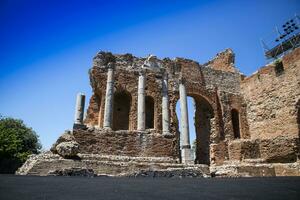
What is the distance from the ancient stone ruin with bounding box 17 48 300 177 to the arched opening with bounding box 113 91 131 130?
0.08 metres

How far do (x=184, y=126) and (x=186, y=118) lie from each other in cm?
62

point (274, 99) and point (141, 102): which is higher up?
point (274, 99)

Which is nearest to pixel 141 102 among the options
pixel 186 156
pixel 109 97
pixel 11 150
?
pixel 109 97

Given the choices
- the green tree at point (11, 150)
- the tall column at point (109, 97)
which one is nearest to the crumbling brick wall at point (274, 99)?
the tall column at point (109, 97)

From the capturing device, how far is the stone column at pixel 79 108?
16719 millimetres

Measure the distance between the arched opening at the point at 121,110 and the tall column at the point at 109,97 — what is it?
7.25 feet

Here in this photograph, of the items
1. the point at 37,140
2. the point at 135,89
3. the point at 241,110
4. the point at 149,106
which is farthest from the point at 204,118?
the point at 37,140

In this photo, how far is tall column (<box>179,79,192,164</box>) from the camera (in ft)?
52.7

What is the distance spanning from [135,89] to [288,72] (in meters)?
11.3

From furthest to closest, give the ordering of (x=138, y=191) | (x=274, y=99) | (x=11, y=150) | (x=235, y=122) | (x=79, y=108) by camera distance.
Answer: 1. (x=11, y=150)
2. (x=235, y=122)
3. (x=274, y=99)
4. (x=79, y=108)
5. (x=138, y=191)

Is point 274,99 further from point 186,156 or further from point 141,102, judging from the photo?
point 141,102

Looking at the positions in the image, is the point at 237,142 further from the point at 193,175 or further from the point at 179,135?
the point at 193,175

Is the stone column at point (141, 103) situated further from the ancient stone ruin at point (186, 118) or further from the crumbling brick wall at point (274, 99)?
the crumbling brick wall at point (274, 99)

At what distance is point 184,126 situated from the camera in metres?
18.3
